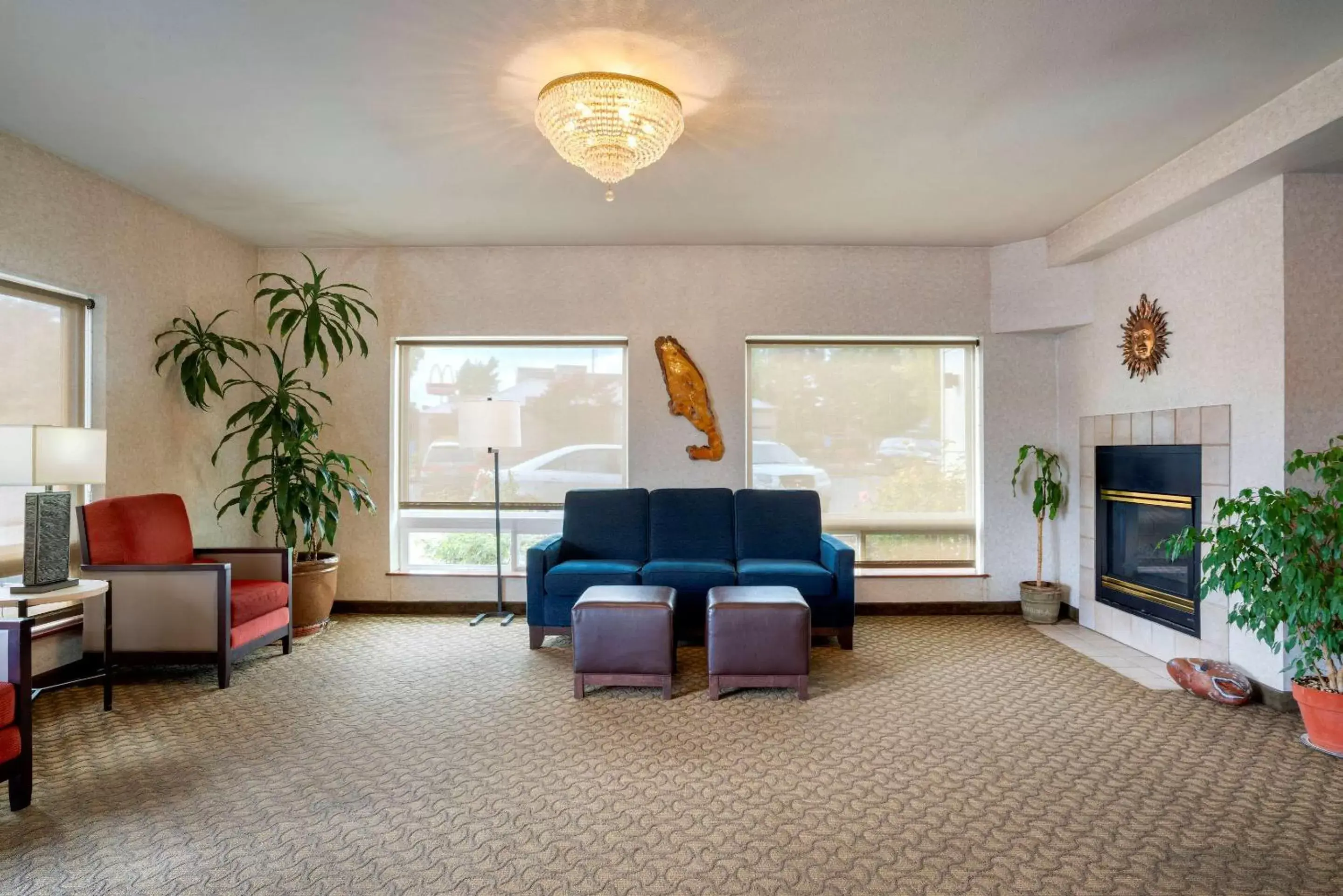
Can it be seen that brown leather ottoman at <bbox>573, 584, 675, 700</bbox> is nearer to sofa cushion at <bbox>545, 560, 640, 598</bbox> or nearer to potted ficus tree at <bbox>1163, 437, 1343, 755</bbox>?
sofa cushion at <bbox>545, 560, 640, 598</bbox>

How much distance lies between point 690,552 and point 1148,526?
114 inches

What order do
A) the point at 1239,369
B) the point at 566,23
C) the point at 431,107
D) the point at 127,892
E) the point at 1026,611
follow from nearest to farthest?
the point at 127,892 < the point at 566,23 < the point at 431,107 < the point at 1239,369 < the point at 1026,611

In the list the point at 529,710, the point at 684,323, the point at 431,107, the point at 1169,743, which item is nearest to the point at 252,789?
the point at 529,710

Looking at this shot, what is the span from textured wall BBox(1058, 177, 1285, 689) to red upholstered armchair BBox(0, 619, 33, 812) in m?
5.22

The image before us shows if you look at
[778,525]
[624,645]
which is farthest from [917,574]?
[624,645]

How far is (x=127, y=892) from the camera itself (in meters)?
2.03

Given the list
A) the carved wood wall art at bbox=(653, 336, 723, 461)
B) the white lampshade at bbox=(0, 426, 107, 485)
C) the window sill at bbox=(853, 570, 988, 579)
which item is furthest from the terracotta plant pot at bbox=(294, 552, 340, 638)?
the window sill at bbox=(853, 570, 988, 579)

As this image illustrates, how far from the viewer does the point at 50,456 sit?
2.98m

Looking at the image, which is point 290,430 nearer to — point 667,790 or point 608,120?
point 608,120

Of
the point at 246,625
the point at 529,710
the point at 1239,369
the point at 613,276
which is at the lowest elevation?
the point at 529,710

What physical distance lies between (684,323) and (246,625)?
3478mm

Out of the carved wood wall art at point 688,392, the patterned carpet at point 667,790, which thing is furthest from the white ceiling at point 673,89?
the patterned carpet at point 667,790

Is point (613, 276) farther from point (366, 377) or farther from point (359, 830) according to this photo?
point (359, 830)

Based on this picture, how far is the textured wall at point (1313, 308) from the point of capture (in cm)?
344
